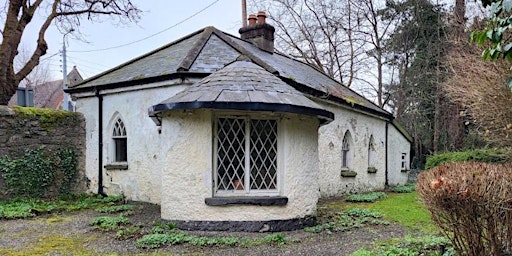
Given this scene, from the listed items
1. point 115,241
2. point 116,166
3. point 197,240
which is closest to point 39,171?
point 116,166

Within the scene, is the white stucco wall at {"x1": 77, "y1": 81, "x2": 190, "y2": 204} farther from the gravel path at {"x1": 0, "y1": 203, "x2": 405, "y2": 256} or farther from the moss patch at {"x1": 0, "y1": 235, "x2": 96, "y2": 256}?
the moss patch at {"x1": 0, "y1": 235, "x2": 96, "y2": 256}

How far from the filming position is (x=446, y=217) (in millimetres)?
4344

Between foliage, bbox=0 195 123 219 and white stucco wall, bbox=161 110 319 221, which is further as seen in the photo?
foliage, bbox=0 195 123 219

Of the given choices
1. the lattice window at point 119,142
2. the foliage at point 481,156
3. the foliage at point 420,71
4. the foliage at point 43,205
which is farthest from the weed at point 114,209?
the foliage at point 420,71

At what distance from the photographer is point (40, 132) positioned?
1084cm

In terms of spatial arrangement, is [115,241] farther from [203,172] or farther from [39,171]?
[39,171]

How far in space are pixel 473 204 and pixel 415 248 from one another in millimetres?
1666

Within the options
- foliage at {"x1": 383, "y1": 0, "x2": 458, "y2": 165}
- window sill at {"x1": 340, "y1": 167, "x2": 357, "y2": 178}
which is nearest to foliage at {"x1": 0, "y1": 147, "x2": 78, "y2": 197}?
window sill at {"x1": 340, "y1": 167, "x2": 357, "y2": 178}

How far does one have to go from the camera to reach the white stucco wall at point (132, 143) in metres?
10.2

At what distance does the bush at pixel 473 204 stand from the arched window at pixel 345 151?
9.19 metres

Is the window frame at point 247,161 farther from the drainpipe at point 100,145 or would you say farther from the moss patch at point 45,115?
the moss patch at point 45,115

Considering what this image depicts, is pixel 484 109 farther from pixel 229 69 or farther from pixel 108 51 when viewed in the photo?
pixel 108 51

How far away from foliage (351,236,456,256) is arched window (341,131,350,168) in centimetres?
780

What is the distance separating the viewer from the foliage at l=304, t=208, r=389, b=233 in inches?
292
